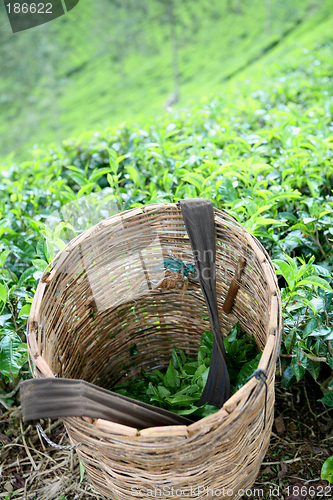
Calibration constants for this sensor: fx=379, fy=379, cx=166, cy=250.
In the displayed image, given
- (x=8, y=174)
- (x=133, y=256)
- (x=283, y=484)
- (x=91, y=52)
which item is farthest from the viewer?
(x=91, y=52)

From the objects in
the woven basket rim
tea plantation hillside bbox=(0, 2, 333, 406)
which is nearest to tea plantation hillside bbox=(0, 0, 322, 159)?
tea plantation hillside bbox=(0, 2, 333, 406)

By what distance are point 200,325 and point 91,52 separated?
900 centimetres

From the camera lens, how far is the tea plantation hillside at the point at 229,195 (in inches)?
39.9

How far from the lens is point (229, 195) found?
1.29m

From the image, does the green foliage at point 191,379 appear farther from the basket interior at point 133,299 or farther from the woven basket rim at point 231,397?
the woven basket rim at point 231,397

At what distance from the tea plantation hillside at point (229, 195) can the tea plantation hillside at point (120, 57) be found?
4783mm

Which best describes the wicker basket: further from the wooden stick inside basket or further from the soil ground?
the soil ground

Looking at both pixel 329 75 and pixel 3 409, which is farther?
pixel 329 75

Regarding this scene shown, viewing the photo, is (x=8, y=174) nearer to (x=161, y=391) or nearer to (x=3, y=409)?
(x=3, y=409)

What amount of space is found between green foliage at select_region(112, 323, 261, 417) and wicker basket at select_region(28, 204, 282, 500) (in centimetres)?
6

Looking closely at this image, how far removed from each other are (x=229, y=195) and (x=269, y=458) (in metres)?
0.81

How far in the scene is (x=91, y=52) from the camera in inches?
341

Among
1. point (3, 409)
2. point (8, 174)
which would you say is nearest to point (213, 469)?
point (3, 409)

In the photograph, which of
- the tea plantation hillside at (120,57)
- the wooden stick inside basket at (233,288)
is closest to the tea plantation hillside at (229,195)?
the wooden stick inside basket at (233,288)
